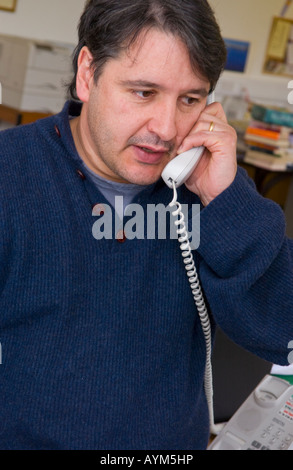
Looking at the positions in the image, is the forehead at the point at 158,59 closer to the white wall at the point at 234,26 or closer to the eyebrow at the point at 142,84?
the eyebrow at the point at 142,84

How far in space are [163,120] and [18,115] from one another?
107 inches

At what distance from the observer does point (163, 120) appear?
1.17 m

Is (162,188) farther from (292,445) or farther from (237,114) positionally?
(237,114)

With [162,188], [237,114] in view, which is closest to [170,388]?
[162,188]

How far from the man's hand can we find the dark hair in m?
0.12

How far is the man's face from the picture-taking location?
114 centimetres

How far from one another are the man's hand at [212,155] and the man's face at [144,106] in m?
0.04

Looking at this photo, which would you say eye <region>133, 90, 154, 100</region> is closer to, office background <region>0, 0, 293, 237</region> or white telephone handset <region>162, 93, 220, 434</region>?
white telephone handset <region>162, 93, 220, 434</region>

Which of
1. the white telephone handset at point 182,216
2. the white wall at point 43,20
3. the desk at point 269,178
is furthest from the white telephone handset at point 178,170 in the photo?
the white wall at point 43,20

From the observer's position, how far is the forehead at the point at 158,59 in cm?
114

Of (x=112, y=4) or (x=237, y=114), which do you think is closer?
(x=112, y=4)

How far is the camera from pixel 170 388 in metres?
1.26

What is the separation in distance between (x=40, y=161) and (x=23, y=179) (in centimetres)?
5

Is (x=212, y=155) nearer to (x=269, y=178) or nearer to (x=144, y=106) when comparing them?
(x=144, y=106)
